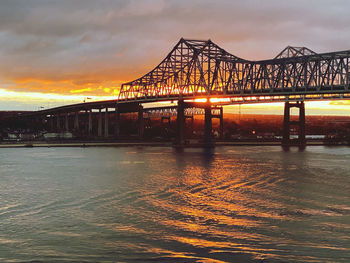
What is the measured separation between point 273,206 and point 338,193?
7.86 m

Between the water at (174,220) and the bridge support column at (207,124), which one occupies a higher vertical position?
the bridge support column at (207,124)

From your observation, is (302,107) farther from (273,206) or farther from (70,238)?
(70,238)

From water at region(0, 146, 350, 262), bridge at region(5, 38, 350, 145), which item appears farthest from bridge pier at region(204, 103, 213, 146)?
water at region(0, 146, 350, 262)

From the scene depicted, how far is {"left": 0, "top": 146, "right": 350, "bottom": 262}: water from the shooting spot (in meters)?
15.5

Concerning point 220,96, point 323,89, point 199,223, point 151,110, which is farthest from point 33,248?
point 151,110

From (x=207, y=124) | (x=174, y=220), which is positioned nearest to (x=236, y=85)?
(x=207, y=124)

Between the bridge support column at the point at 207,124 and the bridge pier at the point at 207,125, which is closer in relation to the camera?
the bridge pier at the point at 207,125

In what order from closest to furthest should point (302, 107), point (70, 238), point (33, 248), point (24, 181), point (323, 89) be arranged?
1. point (33, 248)
2. point (70, 238)
3. point (24, 181)
4. point (323, 89)
5. point (302, 107)

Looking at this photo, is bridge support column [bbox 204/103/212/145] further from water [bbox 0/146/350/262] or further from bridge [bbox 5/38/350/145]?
water [bbox 0/146/350/262]

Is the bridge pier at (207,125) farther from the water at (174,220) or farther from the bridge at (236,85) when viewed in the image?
the water at (174,220)

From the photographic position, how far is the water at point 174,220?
51.0 ft

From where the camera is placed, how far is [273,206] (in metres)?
25.2

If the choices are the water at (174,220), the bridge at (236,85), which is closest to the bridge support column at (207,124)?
the bridge at (236,85)

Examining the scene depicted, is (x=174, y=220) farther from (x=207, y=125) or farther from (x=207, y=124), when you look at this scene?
(x=207, y=125)
